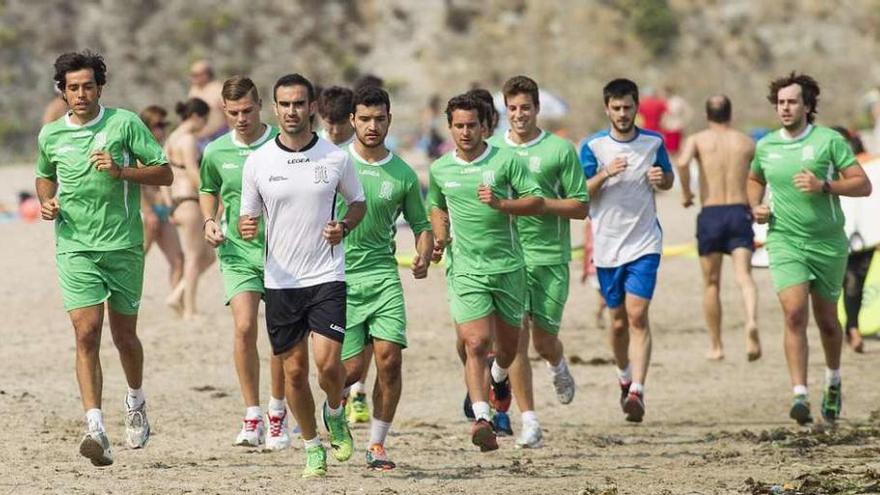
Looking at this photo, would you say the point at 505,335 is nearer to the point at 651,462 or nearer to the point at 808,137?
the point at 651,462

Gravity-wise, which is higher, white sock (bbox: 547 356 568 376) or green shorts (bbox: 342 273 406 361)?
green shorts (bbox: 342 273 406 361)

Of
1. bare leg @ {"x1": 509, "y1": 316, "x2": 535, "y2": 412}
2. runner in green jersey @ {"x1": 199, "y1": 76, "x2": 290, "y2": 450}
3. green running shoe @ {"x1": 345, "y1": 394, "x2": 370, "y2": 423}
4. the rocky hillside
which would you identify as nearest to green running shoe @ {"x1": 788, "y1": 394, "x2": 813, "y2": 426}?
bare leg @ {"x1": 509, "y1": 316, "x2": 535, "y2": 412}

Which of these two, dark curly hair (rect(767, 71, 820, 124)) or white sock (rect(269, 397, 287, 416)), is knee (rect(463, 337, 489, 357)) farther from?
dark curly hair (rect(767, 71, 820, 124))

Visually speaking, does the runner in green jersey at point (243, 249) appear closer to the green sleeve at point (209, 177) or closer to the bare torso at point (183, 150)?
the green sleeve at point (209, 177)

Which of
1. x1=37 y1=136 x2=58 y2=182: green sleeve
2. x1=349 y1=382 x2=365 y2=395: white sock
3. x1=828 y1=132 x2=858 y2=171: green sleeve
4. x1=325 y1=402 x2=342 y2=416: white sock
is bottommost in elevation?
x1=349 y1=382 x2=365 y2=395: white sock

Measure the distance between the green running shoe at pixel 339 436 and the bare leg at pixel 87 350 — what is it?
4.17ft

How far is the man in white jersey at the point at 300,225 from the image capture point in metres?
9.93

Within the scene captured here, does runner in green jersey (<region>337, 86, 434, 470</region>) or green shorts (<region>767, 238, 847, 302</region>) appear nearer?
runner in green jersey (<region>337, 86, 434, 470</region>)

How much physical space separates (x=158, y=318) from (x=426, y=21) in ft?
Result: 93.4

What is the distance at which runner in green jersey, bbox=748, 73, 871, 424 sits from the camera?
42.5ft

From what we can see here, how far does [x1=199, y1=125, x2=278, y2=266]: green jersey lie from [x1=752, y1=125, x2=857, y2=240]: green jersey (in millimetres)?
3617

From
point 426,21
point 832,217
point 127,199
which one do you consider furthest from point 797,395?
point 426,21

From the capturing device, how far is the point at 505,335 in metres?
12.0

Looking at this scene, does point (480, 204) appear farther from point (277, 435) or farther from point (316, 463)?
point (316, 463)
